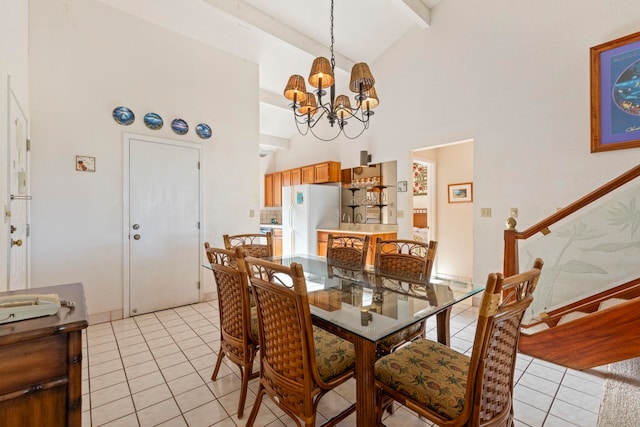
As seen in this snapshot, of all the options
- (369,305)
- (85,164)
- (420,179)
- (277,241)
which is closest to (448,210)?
(420,179)

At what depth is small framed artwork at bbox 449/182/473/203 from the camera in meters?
→ 4.55

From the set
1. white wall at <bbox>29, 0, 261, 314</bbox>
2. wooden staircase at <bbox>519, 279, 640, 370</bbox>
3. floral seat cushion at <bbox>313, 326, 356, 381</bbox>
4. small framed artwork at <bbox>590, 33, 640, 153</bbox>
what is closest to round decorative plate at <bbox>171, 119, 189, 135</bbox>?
white wall at <bbox>29, 0, 261, 314</bbox>

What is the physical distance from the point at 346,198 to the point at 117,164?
3.53 metres

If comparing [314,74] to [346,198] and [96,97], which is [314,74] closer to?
[96,97]

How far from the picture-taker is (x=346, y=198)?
5348 millimetres

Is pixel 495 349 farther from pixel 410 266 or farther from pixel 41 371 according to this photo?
pixel 41 371

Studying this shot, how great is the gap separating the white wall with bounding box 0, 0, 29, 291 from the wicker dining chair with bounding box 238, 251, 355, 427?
5.31ft

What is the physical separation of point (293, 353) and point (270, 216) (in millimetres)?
6134

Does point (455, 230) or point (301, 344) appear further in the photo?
point (455, 230)

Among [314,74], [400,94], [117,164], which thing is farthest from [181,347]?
[400,94]

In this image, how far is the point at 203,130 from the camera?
3607 millimetres

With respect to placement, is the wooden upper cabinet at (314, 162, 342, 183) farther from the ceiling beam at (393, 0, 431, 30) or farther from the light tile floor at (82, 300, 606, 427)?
the light tile floor at (82, 300, 606, 427)

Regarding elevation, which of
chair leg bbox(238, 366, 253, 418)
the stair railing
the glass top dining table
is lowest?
chair leg bbox(238, 366, 253, 418)

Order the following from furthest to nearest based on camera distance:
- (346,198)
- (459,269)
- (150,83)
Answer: (346,198) → (459,269) → (150,83)
